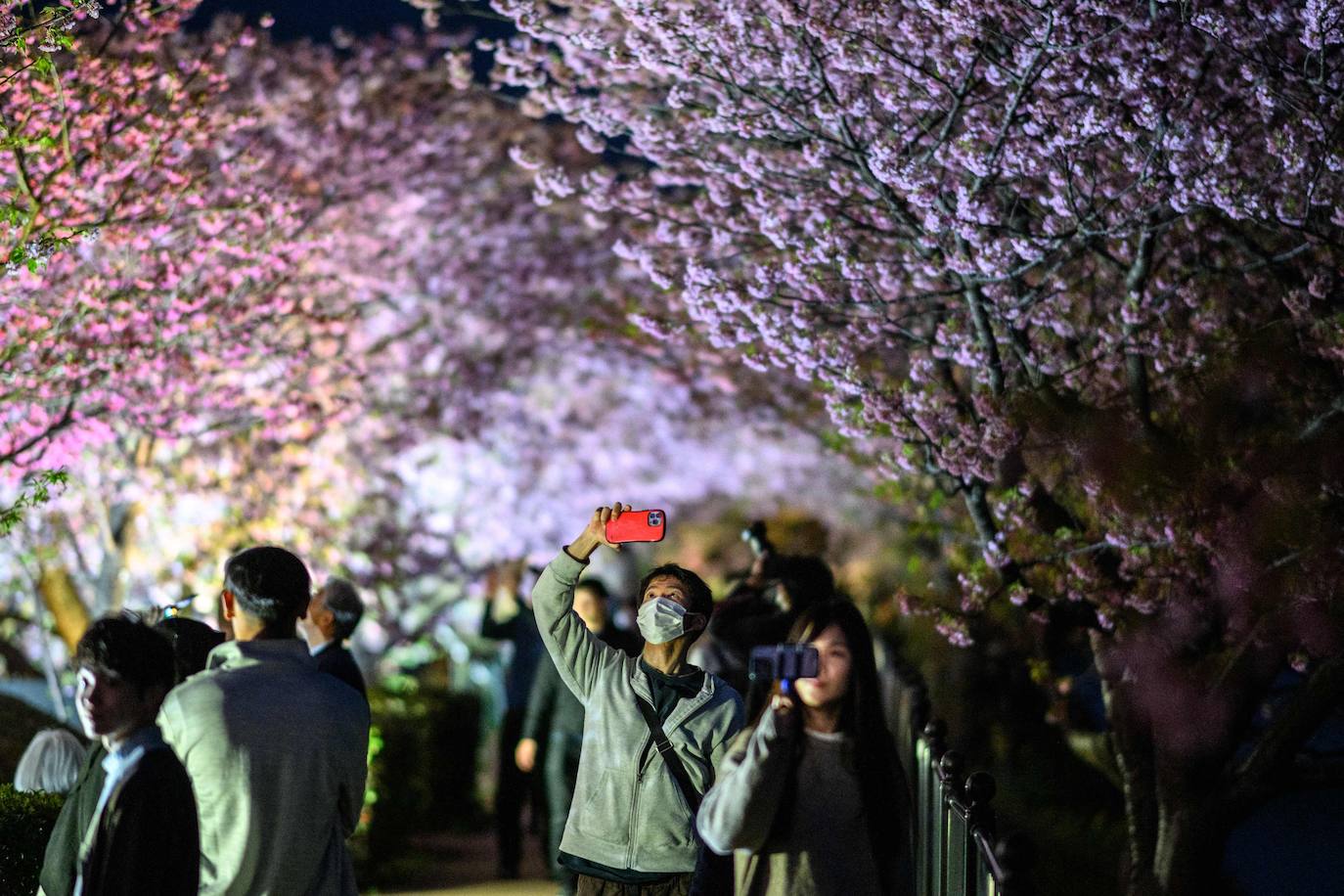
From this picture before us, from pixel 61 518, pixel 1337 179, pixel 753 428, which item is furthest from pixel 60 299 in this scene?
pixel 753 428

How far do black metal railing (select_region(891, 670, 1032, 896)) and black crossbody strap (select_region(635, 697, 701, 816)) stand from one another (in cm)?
84

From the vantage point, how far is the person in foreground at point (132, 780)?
11.3 feet

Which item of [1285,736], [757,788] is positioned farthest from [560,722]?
[757,788]

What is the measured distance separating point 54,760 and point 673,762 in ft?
9.38

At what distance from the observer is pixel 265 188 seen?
11977mm

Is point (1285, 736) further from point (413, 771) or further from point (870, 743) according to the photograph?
point (413, 771)

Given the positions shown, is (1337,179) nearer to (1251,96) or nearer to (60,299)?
(1251,96)

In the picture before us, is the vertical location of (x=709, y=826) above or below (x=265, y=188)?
below

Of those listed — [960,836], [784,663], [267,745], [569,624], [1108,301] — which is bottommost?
[960,836]

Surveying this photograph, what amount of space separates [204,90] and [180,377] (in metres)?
3.41

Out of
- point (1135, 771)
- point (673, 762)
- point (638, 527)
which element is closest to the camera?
point (638, 527)

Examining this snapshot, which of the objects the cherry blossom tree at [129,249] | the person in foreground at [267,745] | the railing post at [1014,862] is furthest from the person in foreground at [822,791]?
the cherry blossom tree at [129,249]

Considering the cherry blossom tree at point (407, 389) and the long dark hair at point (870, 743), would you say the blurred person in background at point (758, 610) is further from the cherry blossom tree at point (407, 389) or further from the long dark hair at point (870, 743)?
the cherry blossom tree at point (407, 389)

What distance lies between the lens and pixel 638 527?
15.4ft
